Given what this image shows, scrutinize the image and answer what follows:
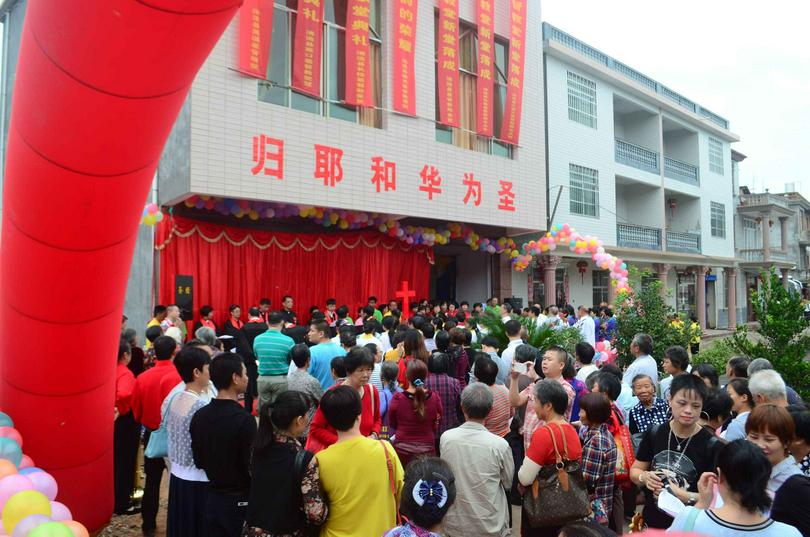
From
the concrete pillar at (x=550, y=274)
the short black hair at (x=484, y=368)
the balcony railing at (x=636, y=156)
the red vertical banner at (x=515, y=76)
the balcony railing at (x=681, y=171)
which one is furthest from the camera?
the balcony railing at (x=681, y=171)

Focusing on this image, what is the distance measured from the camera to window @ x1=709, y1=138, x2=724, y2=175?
23.5m

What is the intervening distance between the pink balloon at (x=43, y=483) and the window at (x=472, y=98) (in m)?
9.93

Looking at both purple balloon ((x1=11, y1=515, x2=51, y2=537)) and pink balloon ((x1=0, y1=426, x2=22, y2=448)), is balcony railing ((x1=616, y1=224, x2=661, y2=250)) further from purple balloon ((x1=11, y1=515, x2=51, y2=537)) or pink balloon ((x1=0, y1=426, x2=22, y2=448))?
purple balloon ((x1=11, y1=515, x2=51, y2=537))

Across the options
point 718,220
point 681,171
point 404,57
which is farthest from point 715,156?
point 404,57

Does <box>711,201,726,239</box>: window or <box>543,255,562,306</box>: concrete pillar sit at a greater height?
<box>711,201,726,239</box>: window

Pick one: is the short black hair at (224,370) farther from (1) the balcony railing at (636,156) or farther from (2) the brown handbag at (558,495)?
(1) the balcony railing at (636,156)

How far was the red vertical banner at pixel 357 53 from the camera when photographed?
33.3ft

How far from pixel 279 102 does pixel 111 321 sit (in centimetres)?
671

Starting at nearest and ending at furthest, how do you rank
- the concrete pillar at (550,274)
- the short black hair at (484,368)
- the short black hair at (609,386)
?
1. the short black hair at (609,386)
2. the short black hair at (484,368)
3. the concrete pillar at (550,274)

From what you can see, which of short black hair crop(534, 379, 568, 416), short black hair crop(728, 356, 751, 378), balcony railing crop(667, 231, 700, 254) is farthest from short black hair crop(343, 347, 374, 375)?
balcony railing crop(667, 231, 700, 254)

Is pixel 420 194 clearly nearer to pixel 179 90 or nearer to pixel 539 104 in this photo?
pixel 539 104

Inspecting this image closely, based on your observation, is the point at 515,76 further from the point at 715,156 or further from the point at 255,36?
the point at 715,156

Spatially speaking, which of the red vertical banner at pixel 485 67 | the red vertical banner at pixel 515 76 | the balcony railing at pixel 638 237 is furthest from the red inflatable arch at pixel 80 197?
the balcony railing at pixel 638 237

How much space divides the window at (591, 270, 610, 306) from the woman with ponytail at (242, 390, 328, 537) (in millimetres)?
17471
